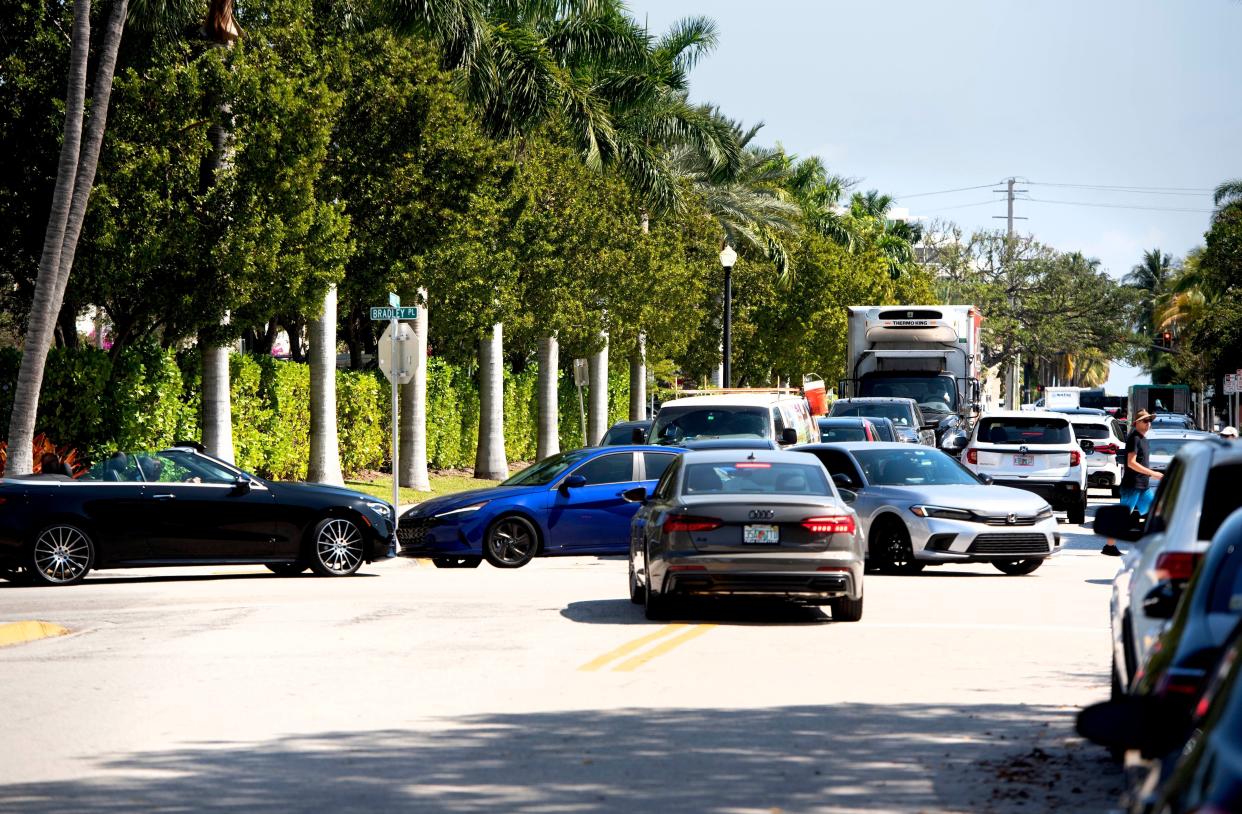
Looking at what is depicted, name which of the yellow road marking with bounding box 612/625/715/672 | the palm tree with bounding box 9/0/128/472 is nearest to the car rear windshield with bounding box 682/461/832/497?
the yellow road marking with bounding box 612/625/715/672

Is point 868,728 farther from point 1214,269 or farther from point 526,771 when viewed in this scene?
point 1214,269

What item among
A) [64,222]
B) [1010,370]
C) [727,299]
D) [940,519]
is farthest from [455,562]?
[1010,370]

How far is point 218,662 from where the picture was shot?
40.9 feet

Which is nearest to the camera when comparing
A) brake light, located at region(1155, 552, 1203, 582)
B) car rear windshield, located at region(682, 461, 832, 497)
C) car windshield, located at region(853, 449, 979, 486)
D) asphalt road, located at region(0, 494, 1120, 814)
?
brake light, located at region(1155, 552, 1203, 582)

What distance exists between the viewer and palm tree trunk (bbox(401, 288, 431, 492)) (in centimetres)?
3550

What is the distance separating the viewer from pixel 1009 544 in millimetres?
20094

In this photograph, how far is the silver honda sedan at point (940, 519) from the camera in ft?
65.7

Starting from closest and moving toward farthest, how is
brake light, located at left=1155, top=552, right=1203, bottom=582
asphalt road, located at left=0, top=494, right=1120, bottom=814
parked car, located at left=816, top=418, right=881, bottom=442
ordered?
→ brake light, located at left=1155, top=552, right=1203, bottom=582 < asphalt road, located at left=0, top=494, right=1120, bottom=814 < parked car, located at left=816, top=418, right=881, bottom=442

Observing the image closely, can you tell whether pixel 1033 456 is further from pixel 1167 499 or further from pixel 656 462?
pixel 1167 499

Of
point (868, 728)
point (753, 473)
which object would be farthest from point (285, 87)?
point (868, 728)

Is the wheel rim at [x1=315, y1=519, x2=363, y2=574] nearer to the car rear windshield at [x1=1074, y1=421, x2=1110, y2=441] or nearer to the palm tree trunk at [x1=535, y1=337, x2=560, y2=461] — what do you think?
the car rear windshield at [x1=1074, y1=421, x2=1110, y2=441]

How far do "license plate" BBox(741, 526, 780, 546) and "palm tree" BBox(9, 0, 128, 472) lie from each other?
39.7ft

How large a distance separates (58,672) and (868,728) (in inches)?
220

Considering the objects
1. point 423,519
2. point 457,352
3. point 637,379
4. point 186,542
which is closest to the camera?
point 186,542
